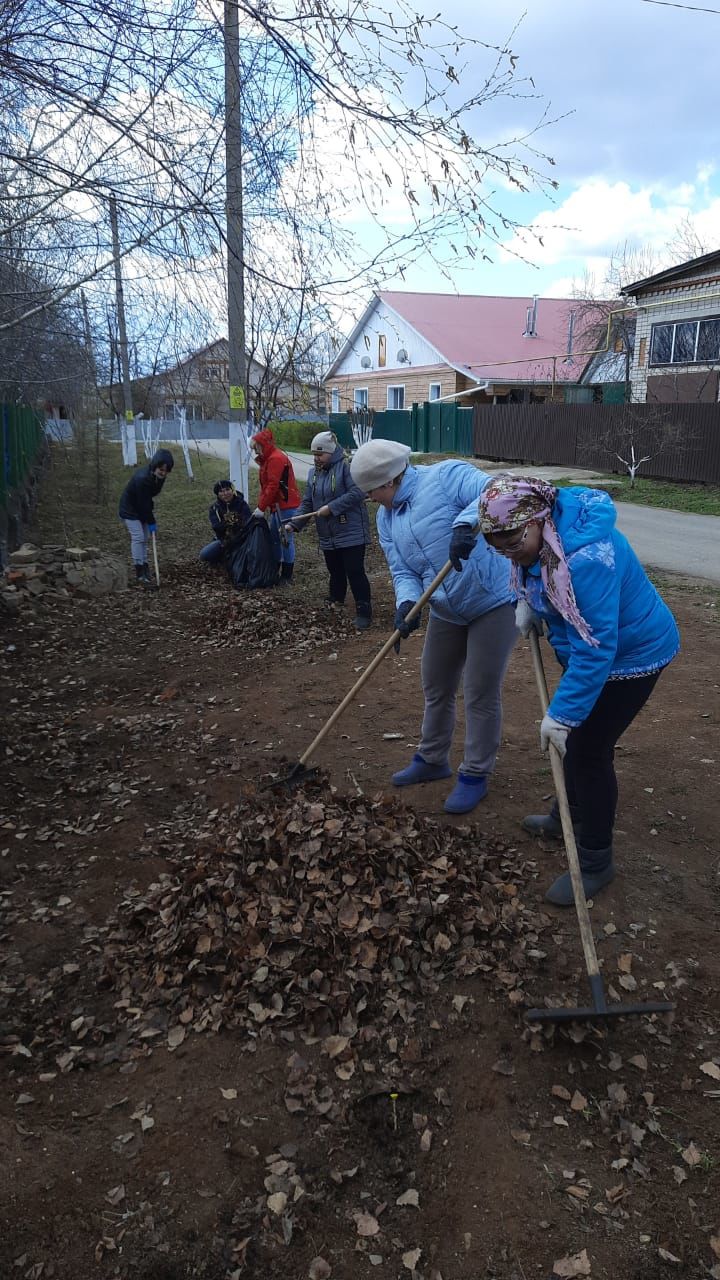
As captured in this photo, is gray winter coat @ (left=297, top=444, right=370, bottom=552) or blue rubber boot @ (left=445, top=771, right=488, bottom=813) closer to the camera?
blue rubber boot @ (left=445, top=771, right=488, bottom=813)

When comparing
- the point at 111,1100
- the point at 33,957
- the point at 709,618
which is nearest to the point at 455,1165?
the point at 111,1100

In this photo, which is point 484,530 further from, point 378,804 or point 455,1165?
point 455,1165

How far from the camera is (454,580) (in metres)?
3.51

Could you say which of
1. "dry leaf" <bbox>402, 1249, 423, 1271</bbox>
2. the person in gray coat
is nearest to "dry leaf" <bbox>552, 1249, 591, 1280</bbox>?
"dry leaf" <bbox>402, 1249, 423, 1271</bbox>

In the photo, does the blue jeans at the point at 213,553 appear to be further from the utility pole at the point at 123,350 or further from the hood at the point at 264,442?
the utility pole at the point at 123,350

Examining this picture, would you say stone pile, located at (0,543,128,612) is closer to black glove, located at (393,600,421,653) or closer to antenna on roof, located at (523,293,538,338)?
black glove, located at (393,600,421,653)

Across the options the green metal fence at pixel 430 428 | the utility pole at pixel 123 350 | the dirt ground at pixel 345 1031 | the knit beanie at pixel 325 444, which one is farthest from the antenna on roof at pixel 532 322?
the dirt ground at pixel 345 1031

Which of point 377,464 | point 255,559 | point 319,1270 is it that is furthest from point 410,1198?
point 255,559

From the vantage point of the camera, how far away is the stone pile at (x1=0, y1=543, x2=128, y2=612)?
27.2ft

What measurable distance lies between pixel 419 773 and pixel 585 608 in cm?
178

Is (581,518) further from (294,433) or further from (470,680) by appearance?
(294,433)

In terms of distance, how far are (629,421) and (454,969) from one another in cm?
1842

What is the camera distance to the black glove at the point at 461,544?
10.9ft

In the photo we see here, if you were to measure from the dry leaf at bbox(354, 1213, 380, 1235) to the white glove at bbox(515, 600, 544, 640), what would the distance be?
2111 millimetres
